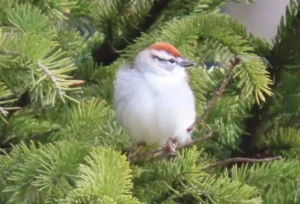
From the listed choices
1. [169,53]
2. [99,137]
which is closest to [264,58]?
[169,53]

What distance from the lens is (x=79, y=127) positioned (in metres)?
1.14

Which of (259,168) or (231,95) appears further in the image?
(231,95)

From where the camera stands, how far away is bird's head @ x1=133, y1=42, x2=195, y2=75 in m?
1.42

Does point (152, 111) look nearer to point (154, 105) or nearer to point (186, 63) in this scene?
point (154, 105)

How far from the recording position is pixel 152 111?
1.53 meters

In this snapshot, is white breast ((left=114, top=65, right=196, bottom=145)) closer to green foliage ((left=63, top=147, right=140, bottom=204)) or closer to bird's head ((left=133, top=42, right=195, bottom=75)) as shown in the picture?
bird's head ((left=133, top=42, right=195, bottom=75))

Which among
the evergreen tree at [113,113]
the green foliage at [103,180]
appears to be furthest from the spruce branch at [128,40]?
the green foliage at [103,180]

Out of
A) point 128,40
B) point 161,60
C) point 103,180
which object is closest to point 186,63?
point 128,40

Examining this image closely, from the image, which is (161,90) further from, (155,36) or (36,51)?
(36,51)

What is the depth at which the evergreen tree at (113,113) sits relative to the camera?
104 centimetres

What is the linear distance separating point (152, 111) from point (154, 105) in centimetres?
2

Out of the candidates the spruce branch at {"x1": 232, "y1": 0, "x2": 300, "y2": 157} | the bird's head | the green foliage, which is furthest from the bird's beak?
the green foliage

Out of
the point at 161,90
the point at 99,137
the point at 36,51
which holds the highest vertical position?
the point at 36,51

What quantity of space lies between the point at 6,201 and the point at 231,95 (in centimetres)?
49
